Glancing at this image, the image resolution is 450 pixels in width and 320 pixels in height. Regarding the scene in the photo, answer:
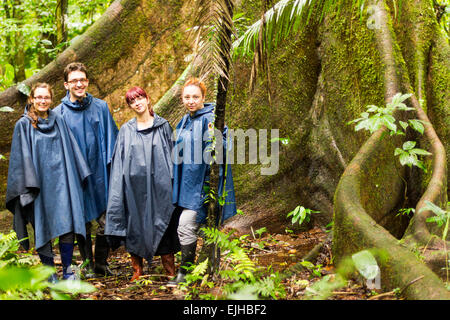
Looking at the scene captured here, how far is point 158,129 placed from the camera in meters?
4.42

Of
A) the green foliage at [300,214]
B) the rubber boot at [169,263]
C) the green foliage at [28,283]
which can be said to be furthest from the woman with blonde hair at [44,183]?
the green foliage at [300,214]

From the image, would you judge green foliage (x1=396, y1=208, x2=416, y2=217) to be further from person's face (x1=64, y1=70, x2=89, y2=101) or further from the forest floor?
person's face (x1=64, y1=70, x2=89, y2=101)

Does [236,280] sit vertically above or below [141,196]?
below

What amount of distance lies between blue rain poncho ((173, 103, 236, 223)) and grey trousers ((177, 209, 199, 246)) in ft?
0.16

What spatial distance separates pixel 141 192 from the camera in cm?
432

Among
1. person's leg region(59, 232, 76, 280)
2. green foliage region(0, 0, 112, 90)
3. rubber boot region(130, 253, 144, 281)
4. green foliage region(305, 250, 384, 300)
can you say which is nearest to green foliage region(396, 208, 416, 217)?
green foliage region(305, 250, 384, 300)

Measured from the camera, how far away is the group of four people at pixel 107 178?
13.3 ft

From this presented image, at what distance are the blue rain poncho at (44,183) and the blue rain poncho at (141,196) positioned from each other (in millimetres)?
344

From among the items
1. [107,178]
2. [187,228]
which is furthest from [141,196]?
[187,228]

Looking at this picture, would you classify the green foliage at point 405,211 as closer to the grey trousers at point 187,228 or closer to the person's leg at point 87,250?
the grey trousers at point 187,228

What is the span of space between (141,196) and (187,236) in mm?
657

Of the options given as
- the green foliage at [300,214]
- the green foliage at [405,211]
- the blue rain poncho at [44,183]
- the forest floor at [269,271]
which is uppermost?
the blue rain poncho at [44,183]

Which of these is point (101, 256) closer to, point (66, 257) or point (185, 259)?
point (66, 257)

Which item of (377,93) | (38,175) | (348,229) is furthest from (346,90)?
(38,175)
